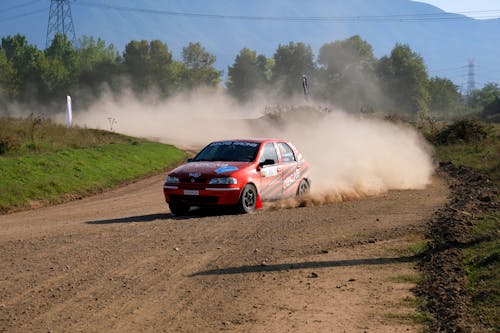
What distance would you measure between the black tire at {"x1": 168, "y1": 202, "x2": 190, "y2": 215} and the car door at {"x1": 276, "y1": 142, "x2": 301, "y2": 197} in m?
2.44

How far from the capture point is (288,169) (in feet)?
49.6

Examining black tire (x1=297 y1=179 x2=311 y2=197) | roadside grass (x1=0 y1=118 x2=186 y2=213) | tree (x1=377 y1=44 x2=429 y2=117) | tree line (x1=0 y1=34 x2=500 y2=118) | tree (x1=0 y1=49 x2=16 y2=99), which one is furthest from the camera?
tree (x1=377 y1=44 x2=429 y2=117)

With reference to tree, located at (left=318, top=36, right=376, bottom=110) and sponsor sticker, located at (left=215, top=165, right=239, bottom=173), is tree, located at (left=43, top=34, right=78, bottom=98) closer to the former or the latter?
tree, located at (left=318, top=36, right=376, bottom=110)

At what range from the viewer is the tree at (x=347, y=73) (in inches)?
4510

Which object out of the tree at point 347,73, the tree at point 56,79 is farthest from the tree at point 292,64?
the tree at point 56,79

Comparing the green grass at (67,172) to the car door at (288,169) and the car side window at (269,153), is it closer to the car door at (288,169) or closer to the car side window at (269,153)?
the car side window at (269,153)

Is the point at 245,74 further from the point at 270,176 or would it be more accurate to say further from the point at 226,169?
the point at 226,169

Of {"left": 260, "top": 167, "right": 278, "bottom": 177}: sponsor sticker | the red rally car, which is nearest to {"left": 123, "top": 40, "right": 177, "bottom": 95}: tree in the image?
the red rally car

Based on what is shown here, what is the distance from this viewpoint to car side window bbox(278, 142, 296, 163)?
50.1 ft

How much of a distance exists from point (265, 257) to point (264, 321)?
279cm

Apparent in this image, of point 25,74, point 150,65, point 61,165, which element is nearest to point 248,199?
point 61,165

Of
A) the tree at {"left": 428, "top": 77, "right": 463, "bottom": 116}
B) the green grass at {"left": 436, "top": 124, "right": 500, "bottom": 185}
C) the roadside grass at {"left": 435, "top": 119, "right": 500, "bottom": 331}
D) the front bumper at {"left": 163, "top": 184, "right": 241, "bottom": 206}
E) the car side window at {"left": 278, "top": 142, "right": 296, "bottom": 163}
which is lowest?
the green grass at {"left": 436, "top": 124, "right": 500, "bottom": 185}

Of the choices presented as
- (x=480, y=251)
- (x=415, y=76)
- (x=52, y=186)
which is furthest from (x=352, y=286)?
(x=415, y=76)

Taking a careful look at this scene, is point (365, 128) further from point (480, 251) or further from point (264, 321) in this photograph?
point (264, 321)
